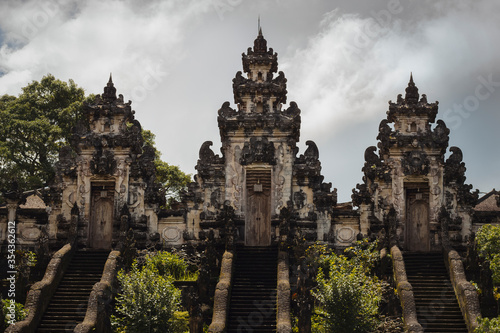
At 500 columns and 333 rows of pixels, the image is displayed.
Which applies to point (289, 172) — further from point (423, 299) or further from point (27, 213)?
point (27, 213)

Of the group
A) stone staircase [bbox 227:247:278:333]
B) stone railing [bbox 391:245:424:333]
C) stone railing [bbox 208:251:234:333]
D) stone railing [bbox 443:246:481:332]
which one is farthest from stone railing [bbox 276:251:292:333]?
stone railing [bbox 443:246:481:332]

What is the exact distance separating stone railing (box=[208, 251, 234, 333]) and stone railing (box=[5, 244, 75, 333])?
5.58m

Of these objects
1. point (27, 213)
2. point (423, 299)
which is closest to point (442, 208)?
point (423, 299)

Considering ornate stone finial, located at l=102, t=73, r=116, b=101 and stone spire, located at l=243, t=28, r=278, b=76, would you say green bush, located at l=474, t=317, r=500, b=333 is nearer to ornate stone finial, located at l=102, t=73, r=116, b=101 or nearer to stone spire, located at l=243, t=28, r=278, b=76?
stone spire, located at l=243, t=28, r=278, b=76

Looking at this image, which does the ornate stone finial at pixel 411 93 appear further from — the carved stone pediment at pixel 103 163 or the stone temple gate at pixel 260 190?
the carved stone pediment at pixel 103 163

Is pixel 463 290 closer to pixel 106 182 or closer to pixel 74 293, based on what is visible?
pixel 74 293

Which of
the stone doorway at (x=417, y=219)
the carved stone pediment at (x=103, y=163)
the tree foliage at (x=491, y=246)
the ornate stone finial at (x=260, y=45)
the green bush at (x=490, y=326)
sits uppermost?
the ornate stone finial at (x=260, y=45)

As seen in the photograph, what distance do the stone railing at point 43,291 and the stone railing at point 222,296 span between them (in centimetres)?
558

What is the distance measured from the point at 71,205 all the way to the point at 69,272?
3.52 m

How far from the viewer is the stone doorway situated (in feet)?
99.3

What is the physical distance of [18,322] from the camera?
24.3m

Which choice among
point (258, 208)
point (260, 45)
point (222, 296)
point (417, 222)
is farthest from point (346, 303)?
point (260, 45)

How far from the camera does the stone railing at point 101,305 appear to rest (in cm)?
2411

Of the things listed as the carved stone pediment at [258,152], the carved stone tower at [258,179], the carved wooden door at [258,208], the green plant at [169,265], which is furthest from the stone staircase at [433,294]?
the green plant at [169,265]
